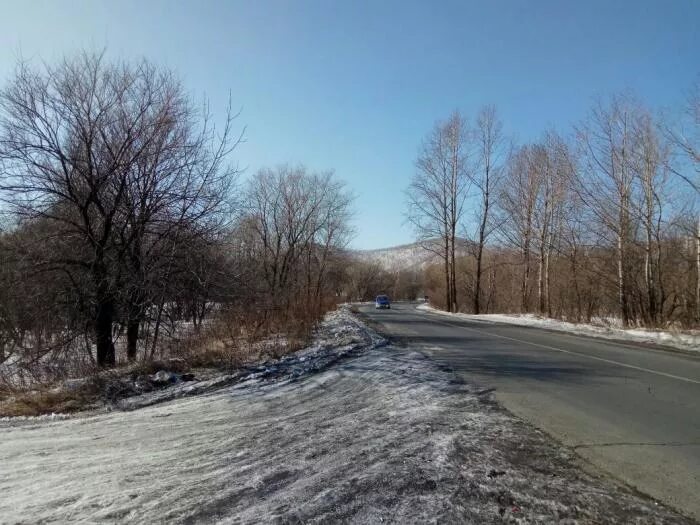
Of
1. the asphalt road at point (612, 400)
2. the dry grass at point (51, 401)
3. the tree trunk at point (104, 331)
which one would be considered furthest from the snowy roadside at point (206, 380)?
the tree trunk at point (104, 331)

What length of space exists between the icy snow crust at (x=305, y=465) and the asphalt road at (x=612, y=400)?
44 centimetres

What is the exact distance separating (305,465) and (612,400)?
215 inches

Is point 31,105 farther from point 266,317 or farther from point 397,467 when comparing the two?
point 397,467

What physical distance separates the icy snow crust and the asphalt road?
445 millimetres

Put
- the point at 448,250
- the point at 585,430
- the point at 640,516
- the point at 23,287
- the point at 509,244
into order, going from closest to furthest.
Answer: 1. the point at 640,516
2. the point at 585,430
3. the point at 23,287
4. the point at 509,244
5. the point at 448,250

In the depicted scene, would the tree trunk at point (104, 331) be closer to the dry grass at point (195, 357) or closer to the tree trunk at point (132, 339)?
the tree trunk at point (132, 339)

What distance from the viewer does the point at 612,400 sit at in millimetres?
7836

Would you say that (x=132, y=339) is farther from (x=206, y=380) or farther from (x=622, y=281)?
(x=622, y=281)

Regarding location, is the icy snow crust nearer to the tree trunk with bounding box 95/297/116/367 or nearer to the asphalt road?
the asphalt road

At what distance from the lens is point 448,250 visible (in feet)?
156

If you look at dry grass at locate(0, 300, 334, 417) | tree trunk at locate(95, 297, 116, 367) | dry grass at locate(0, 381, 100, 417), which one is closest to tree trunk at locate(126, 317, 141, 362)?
tree trunk at locate(95, 297, 116, 367)

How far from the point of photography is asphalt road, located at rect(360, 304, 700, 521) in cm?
485

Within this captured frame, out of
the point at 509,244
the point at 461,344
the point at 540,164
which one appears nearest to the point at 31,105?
the point at 461,344

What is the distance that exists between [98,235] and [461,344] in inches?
443
